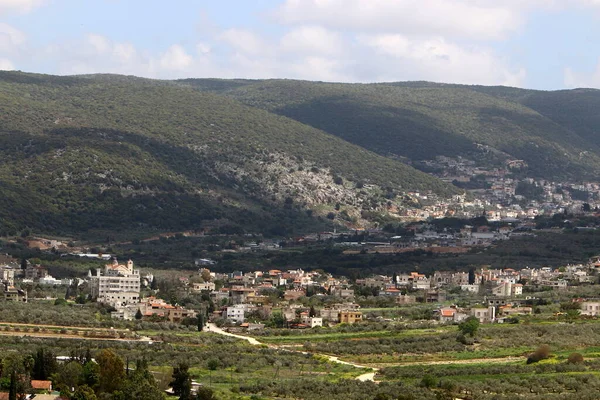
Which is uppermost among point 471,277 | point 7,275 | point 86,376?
point 471,277

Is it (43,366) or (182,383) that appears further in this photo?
(43,366)

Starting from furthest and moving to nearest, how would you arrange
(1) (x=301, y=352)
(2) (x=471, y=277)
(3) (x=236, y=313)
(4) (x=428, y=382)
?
(2) (x=471, y=277) → (3) (x=236, y=313) → (1) (x=301, y=352) → (4) (x=428, y=382)

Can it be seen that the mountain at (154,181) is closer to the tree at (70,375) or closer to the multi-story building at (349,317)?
the multi-story building at (349,317)

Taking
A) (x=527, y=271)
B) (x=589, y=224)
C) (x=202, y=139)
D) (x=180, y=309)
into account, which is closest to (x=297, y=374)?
(x=180, y=309)

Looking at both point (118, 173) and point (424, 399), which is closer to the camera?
point (424, 399)

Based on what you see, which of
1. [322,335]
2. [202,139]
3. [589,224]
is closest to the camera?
[322,335]

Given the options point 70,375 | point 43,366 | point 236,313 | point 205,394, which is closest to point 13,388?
point 70,375

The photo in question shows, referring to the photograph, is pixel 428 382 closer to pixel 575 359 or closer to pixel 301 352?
pixel 575 359

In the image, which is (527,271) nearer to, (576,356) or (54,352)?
(576,356)
